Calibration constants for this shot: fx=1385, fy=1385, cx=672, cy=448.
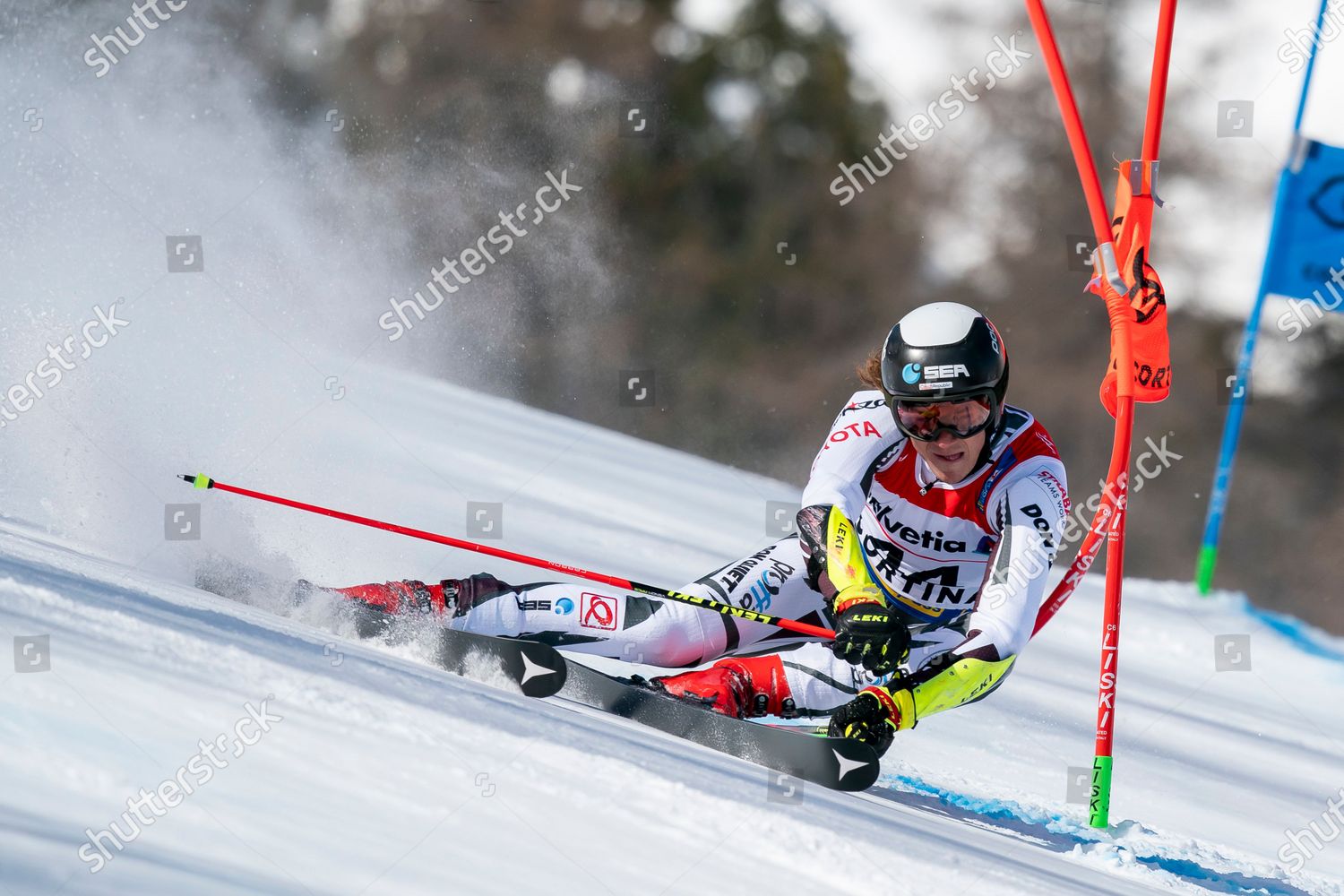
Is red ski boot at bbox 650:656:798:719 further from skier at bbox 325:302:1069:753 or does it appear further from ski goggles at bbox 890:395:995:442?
ski goggles at bbox 890:395:995:442

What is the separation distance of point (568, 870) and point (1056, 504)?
6.06 feet

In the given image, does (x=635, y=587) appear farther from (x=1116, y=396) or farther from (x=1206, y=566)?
(x=1206, y=566)

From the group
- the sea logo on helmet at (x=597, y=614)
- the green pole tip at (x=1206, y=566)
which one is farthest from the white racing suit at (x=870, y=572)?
the green pole tip at (x=1206, y=566)

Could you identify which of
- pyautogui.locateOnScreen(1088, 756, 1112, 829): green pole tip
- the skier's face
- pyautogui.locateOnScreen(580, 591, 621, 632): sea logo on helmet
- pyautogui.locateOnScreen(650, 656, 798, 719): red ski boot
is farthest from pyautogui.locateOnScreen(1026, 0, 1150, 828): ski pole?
pyautogui.locateOnScreen(580, 591, 621, 632): sea logo on helmet

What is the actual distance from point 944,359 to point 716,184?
80.6 feet

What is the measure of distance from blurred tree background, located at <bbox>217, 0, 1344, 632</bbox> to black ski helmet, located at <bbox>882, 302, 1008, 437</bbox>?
2124 centimetres

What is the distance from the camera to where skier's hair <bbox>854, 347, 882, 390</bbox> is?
3.92m

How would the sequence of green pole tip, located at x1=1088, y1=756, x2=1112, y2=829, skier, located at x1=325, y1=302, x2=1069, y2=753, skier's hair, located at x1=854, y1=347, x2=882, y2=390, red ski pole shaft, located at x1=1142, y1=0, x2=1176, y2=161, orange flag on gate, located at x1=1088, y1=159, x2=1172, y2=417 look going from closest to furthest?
skier, located at x1=325, y1=302, x2=1069, y2=753 < green pole tip, located at x1=1088, y1=756, x2=1112, y2=829 < skier's hair, located at x1=854, y1=347, x2=882, y2=390 < orange flag on gate, located at x1=1088, y1=159, x2=1172, y2=417 < red ski pole shaft, located at x1=1142, y1=0, x2=1176, y2=161

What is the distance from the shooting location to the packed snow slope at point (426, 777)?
2277 millimetres

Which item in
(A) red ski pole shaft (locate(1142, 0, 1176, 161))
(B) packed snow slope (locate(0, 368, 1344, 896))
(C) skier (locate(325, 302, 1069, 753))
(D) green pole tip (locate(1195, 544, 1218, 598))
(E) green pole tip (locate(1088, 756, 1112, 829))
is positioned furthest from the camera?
(D) green pole tip (locate(1195, 544, 1218, 598))

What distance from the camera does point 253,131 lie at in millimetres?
13961

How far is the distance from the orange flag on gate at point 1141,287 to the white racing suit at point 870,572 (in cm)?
41

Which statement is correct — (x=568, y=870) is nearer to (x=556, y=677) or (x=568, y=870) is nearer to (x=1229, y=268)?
(x=556, y=677)

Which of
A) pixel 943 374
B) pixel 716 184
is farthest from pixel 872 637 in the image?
pixel 716 184
